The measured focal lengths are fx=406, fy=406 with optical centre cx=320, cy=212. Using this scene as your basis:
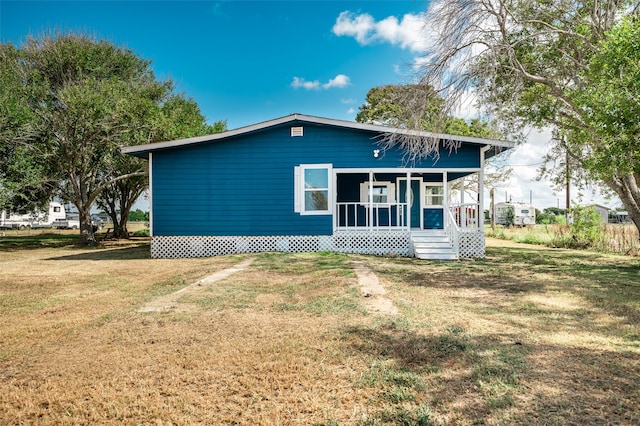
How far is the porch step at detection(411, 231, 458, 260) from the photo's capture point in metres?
11.9

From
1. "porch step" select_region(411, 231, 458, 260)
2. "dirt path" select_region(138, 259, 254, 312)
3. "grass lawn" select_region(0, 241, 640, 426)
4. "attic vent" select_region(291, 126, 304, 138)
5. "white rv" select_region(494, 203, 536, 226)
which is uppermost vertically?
"attic vent" select_region(291, 126, 304, 138)

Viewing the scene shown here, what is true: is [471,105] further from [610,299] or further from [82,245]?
[82,245]

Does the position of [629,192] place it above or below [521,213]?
above

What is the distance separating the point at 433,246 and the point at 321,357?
9.49m

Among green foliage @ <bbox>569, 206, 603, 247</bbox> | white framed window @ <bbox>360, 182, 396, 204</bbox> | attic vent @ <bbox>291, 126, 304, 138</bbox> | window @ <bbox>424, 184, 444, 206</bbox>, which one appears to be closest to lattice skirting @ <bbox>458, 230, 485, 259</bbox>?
window @ <bbox>424, 184, 444, 206</bbox>

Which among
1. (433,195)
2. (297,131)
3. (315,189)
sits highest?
(297,131)

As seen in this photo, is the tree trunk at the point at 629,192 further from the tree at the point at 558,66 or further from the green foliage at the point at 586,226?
the green foliage at the point at 586,226

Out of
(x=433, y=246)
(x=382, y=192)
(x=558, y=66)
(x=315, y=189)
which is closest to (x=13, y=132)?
(x=315, y=189)

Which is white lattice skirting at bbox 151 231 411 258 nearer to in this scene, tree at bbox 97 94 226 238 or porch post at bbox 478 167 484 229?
porch post at bbox 478 167 484 229

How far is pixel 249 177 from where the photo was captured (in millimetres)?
13039

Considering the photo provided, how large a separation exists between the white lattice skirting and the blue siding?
23 cm

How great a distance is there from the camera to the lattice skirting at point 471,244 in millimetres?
12852

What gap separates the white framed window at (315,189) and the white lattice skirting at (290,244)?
2.95 feet

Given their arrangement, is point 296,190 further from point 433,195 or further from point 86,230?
point 86,230
